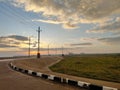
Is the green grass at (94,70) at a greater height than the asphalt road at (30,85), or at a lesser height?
lesser

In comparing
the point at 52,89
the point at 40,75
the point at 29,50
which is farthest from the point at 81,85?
the point at 29,50

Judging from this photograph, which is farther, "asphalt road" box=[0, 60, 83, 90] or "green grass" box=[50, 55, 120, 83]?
"green grass" box=[50, 55, 120, 83]

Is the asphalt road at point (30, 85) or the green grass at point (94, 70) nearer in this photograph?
the asphalt road at point (30, 85)

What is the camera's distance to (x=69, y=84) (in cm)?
1406

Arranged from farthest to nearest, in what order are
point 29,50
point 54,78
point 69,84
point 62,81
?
point 29,50 → point 54,78 → point 62,81 → point 69,84

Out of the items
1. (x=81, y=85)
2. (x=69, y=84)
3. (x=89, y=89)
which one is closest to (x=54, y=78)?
(x=69, y=84)

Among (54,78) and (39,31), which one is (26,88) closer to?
(54,78)

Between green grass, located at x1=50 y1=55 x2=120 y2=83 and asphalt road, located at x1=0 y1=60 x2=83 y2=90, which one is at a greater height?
asphalt road, located at x1=0 y1=60 x2=83 y2=90

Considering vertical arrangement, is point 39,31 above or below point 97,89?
above

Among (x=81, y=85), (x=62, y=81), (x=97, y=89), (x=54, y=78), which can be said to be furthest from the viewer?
(x=54, y=78)

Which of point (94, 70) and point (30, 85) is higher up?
point (30, 85)

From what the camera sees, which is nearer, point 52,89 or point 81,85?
point 52,89

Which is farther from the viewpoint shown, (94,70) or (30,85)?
(94,70)

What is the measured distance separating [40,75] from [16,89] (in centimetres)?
718
